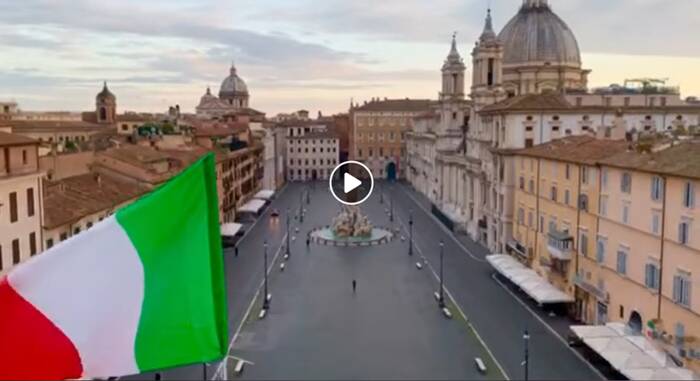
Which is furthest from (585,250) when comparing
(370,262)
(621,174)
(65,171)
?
(65,171)

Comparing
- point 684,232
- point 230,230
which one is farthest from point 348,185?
point 684,232

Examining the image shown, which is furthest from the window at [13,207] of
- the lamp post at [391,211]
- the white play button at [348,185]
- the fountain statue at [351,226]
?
the lamp post at [391,211]

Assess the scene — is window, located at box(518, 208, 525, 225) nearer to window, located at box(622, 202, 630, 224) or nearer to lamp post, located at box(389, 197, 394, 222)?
window, located at box(622, 202, 630, 224)

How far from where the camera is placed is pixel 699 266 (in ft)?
92.6

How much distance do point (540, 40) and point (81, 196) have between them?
64318mm

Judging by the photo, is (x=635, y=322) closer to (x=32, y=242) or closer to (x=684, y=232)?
(x=684, y=232)

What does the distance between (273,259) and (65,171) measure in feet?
54.5

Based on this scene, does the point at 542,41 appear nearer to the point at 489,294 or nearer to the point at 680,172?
the point at 489,294

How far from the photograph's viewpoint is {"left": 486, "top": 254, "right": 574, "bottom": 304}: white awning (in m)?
40.1

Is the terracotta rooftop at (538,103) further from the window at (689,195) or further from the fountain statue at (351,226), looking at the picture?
the window at (689,195)

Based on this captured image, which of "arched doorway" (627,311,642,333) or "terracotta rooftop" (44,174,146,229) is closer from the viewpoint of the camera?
"arched doorway" (627,311,642,333)

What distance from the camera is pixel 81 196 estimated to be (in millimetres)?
41719

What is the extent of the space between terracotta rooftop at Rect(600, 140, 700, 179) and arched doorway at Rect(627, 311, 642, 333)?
22.5ft

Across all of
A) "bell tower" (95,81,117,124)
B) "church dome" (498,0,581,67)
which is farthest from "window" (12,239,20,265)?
"bell tower" (95,81,117,124)
